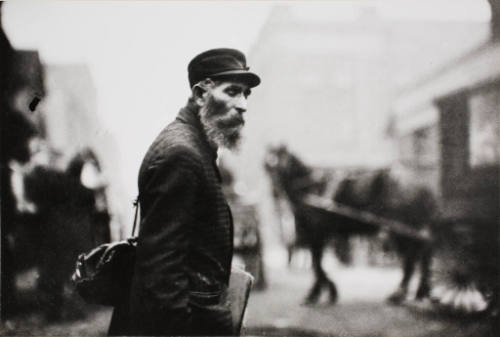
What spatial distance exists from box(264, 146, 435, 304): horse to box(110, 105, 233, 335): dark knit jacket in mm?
4376

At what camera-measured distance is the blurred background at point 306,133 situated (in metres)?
4.50

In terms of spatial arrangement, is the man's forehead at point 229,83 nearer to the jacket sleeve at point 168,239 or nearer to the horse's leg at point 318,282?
the jacket sleeve at point 168,239

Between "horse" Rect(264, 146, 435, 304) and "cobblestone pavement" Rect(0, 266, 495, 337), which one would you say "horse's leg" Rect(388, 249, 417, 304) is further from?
"cobblestone pavement" Rect(0, 266, 495, 337)

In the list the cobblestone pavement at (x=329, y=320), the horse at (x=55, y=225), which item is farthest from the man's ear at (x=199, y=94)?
the cobblestone pavement at (x=329, y=320)

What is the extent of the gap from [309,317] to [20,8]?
4243 mm

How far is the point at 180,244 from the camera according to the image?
1.85 m

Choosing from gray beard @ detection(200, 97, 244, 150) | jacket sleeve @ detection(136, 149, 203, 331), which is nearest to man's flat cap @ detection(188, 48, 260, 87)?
gray beard @ detection(200, 97, 244, 150)

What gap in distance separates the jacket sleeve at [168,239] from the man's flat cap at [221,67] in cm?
60

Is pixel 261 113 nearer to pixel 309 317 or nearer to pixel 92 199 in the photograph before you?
pixel 92 199

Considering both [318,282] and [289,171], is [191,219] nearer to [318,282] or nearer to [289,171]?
[318,282]

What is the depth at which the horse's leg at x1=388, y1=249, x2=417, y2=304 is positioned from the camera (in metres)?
6.08

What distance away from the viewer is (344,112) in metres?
5.62

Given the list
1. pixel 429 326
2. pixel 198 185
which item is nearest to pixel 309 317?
pixel 429 326

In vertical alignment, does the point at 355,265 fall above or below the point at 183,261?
below
